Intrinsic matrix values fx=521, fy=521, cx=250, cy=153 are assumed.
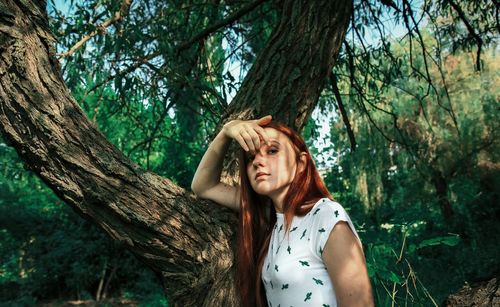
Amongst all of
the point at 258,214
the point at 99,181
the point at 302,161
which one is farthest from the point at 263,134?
the point at 99,181

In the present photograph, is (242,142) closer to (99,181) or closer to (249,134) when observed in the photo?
(249,134)

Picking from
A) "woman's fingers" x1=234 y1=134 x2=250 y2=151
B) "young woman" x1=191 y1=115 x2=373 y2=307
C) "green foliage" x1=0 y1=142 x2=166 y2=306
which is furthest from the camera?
"green foliage" x1=0 y1=142 x2=166 y2=306

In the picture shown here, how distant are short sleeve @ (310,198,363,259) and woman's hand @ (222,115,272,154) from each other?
0.99ft

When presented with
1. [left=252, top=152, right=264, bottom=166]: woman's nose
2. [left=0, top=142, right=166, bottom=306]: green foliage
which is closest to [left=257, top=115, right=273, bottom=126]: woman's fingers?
[left=252, top=152, right=264, bottom=166]: woman's nose

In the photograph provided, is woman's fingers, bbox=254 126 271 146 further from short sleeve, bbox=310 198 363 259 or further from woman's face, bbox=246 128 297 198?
short sleeve, bbox=310 198 363 259

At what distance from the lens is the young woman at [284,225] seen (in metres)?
1.53

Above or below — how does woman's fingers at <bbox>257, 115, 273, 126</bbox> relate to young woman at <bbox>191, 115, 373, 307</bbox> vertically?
above

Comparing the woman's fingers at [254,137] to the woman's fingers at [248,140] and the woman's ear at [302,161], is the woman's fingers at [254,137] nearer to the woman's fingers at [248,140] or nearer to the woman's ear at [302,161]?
the woman's fingers at [248,140]

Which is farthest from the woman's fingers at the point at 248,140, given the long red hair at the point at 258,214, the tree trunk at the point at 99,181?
the tree trunk at the point at 99,181

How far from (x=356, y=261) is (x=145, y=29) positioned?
10.4 feet

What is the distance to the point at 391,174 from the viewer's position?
38.2 feet

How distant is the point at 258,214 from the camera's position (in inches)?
75.7

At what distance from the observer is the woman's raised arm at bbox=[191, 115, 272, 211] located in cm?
181

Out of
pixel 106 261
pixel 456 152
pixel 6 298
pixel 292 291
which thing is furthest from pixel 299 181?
pixel 456 152
